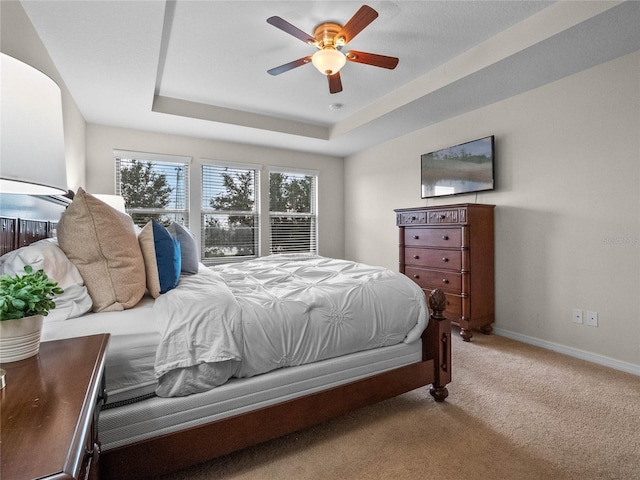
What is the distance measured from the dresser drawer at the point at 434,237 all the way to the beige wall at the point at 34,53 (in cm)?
349

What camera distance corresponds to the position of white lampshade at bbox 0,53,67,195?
26.5 inches

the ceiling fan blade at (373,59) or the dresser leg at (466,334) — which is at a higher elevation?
the ceiling fan blade at (373,59)

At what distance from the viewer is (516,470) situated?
1.41m

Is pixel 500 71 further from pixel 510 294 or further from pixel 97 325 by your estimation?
pixel 97 325

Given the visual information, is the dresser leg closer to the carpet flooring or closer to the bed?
the carpet flooring

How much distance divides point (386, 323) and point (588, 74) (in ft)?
8.92

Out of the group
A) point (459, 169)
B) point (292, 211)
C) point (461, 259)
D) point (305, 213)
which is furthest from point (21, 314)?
point (305, 213)

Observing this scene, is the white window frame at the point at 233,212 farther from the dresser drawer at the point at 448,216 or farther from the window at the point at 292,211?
the dresser drawer at the point at 448,216

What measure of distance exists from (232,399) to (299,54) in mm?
2711

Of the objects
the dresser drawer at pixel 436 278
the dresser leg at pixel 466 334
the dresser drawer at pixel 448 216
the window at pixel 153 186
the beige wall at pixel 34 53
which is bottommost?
the dresser leg at pixel 466 334

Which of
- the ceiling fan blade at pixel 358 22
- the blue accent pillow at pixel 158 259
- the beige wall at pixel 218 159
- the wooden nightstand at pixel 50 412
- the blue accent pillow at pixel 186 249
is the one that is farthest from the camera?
the beige wall at pixel 218 159

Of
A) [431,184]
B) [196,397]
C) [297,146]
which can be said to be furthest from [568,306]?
[297,146]

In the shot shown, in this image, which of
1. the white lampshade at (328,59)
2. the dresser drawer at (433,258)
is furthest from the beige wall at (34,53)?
the dresser drawer at (433,258)

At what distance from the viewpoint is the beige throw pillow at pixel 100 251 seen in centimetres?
130
